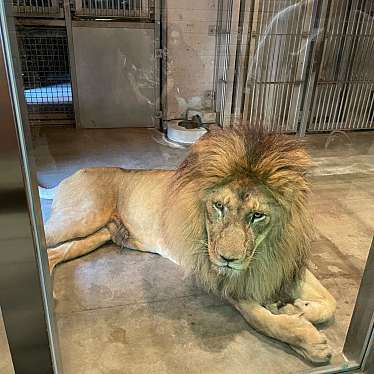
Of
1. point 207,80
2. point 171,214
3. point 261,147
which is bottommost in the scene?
point 171,214

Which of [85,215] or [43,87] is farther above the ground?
[43,87]

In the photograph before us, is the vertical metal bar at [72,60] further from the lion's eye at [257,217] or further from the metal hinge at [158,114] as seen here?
the lion's eye at [257,217]

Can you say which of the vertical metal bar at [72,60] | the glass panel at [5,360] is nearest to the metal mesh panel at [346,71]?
the vertical metal bar at [72,60]

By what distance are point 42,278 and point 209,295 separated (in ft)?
1.92

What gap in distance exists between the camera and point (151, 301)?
1.26 metres

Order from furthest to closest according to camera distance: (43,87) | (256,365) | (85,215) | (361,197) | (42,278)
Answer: (361,197) → (85,215) → (256,365) → (43,87) → (42,278)

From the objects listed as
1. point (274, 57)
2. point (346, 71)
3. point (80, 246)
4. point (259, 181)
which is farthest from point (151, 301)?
point (346, 71)

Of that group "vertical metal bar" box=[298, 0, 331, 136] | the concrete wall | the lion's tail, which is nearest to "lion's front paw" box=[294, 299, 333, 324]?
"vertical metal bar" box=[298, 0, 331, 136]

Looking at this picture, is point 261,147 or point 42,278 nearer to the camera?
point 42,278

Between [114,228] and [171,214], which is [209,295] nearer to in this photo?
[171,214]

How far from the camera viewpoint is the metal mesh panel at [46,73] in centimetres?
79

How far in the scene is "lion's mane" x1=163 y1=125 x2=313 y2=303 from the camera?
39.9 inches

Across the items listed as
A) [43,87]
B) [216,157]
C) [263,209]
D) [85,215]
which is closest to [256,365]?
[263,209]

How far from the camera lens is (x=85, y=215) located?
54.1 inches
